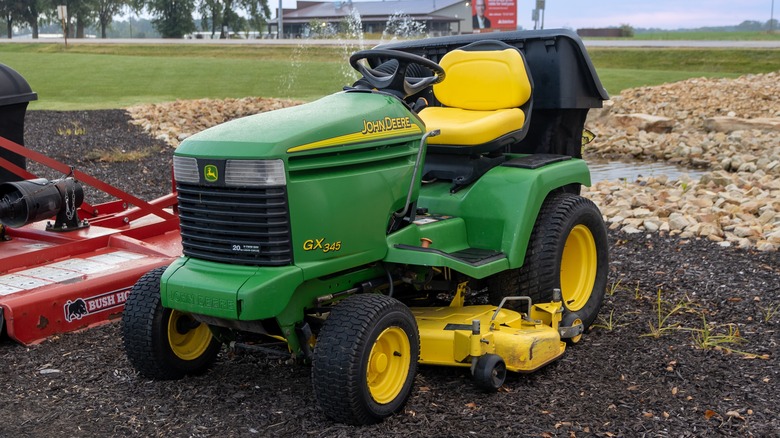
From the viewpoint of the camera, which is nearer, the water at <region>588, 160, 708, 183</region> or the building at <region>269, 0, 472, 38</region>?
the water at <region>588, 160, 708, 183</region>

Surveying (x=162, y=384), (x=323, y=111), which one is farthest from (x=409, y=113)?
(x=162, y=384)

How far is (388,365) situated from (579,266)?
170 centimetres

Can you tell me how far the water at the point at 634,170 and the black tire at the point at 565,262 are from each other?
6.81 meters

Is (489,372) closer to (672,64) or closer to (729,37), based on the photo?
(672,64)

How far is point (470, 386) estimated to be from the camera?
4074 mm

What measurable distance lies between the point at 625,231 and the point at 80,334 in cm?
445

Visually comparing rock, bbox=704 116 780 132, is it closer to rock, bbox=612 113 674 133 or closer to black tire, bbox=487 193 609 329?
rock, bbox=612 113 674 133

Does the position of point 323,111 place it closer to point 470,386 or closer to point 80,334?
point 470,386

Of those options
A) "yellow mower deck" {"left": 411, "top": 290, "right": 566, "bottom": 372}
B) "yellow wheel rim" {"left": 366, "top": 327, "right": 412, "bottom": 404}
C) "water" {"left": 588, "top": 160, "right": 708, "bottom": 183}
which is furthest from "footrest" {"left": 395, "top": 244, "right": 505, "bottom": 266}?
"water" {"left": 588, "top": 160, "right": 708, "bottom": 183}

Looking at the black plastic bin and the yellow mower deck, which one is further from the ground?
the black plastic bin

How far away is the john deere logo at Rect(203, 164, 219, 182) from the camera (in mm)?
3520

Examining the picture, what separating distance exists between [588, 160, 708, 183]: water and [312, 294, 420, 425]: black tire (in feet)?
27.4

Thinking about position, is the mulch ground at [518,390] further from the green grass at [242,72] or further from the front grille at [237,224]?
the green grass at [242,72]

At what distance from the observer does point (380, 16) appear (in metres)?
59.9
